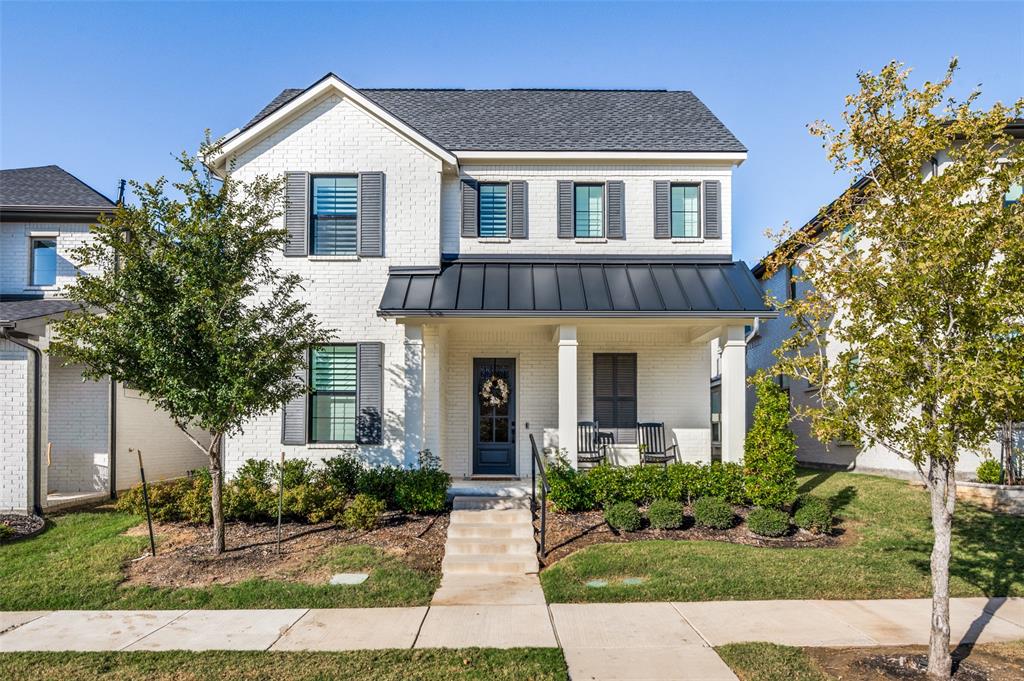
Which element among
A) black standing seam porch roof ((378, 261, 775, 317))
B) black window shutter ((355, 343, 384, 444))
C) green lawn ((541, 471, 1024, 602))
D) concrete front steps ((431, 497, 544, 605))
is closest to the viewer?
green lawn ((541, 471, 1024, 602))

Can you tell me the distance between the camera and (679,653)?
6.08m

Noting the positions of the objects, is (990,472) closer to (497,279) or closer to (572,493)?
(572,493)

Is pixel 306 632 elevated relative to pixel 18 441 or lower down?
lower down

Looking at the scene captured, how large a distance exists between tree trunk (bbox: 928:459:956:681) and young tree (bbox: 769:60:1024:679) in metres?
0.01

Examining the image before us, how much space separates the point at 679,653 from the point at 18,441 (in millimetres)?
11236

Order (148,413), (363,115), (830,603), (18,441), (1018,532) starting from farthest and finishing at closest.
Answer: (148,413) < (363,115) < (18,441) < (1018,532) < (830,603)

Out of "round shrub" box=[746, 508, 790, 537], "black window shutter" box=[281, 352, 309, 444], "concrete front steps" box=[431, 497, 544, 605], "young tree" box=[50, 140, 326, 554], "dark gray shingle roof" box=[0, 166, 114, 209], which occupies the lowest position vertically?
"concrete front steps" box=[431, 497, 544, 605]

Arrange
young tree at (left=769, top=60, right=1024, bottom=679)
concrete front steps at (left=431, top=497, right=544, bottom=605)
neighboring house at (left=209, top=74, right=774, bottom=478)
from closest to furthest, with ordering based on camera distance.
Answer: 1. young tree at (left=769, top=60, right=1024, bottom=679)
2. concrete front steps at (left=431, top=497, right=544, bottom=605)
3. neighboring house at (left=209, top=74, right=774, bottom=478)

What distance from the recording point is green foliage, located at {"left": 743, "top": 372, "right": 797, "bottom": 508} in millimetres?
10570

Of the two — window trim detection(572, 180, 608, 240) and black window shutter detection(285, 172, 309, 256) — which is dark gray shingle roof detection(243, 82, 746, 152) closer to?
window trim detection(572, 180, 608, 240)

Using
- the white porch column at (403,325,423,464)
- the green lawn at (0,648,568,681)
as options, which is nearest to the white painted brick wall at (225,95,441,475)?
the white porch column at (403,325,423,464)

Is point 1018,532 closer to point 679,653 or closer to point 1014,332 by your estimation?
point 1014,332

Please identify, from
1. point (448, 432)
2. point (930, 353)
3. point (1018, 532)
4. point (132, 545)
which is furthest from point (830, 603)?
point (132, 545)

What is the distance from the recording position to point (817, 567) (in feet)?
28.1
